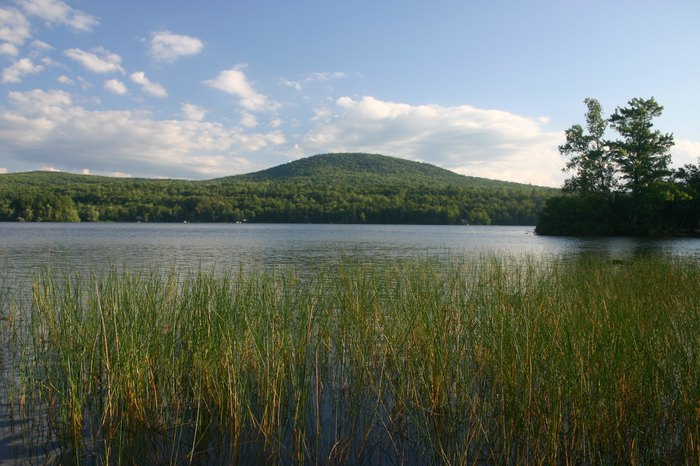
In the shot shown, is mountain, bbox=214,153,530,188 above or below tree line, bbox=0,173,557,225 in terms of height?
above

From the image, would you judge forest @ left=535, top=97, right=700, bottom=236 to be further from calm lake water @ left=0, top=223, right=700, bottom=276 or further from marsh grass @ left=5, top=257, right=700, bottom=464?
marsh grass @ left=5, top=257, right=700, bottom=464

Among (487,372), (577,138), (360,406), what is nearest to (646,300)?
(487,372)

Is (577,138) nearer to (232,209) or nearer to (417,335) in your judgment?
(417,335)

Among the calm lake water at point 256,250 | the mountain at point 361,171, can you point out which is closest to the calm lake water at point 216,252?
the calm lake water at point 256,250

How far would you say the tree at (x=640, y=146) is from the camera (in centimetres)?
4162

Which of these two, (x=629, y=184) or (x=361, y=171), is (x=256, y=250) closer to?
(x=629, y=184)

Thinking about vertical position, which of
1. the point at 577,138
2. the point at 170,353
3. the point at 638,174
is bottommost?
the point at 170,353

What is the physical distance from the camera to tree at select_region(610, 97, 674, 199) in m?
41.6

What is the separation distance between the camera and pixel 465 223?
9750cm

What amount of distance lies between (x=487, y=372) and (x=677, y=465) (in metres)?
1.69

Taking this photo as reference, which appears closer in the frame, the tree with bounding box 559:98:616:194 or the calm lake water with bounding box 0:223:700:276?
the calm lake water with bounding box 0:223:700:276

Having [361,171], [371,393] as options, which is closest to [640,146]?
[371,393]

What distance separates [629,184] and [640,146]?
3253 mm

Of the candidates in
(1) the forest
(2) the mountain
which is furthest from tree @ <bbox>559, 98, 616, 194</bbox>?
(2) the mountain
